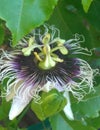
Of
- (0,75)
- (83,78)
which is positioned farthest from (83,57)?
(0,75)

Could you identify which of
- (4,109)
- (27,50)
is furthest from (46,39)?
(4,109)

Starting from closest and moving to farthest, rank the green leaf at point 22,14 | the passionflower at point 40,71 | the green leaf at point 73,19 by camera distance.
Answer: the green leaf at point 22,14 → the passionflower at point 40,71 → the green leaf at point 73,19

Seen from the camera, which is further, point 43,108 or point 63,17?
point 63,17

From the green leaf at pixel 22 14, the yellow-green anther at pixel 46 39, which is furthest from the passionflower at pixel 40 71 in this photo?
the green leaf at pixel 22 14

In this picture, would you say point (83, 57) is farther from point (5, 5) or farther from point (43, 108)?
point (5, 5)

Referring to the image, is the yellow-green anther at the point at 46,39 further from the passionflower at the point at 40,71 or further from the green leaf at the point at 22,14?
the green leaf at the point at 22,14

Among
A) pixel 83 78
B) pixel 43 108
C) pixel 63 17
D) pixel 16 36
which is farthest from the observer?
pixel 63 17

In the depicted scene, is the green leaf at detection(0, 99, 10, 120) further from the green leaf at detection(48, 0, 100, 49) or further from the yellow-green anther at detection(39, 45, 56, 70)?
the green leaf at detection(48, 0, 100, 49)
